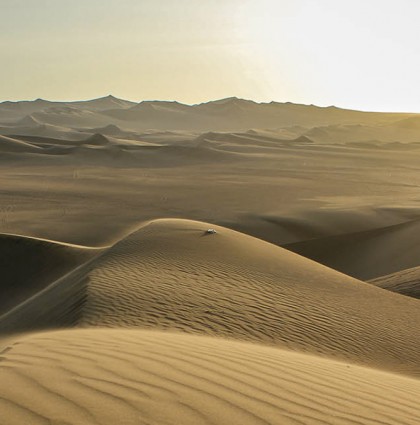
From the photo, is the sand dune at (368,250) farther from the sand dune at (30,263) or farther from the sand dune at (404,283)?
the sand dune at (30,263)

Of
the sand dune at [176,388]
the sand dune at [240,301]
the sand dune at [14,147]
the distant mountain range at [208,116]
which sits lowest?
the sand dune at [176,388]

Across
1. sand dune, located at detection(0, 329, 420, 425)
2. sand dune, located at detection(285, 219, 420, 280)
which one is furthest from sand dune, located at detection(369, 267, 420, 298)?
sand dune, located at detection(0, 329, 420, 425)

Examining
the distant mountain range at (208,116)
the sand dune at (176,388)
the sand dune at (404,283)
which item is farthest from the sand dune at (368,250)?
the distant mountain range at (208,116)

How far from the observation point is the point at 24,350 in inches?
165

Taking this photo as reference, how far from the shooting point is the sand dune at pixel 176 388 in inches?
116

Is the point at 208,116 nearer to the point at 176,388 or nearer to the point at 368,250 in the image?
the point at 368,250

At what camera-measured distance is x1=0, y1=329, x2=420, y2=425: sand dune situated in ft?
9.68

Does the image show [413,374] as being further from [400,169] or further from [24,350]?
[400,169]

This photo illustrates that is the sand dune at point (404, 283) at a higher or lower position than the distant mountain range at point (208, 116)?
lower

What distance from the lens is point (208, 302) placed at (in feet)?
25.2

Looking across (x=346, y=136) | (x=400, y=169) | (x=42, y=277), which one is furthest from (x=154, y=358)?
(x=346, y=136)

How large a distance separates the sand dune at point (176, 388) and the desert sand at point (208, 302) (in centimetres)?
1

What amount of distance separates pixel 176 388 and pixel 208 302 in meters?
4.33

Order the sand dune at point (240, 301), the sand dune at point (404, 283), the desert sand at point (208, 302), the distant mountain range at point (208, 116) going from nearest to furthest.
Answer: the desert sand at point (208, 302), the sand dune at point (240, 301), the sand dune at point (404, 283), the distant mountain range at point (208, 116)
